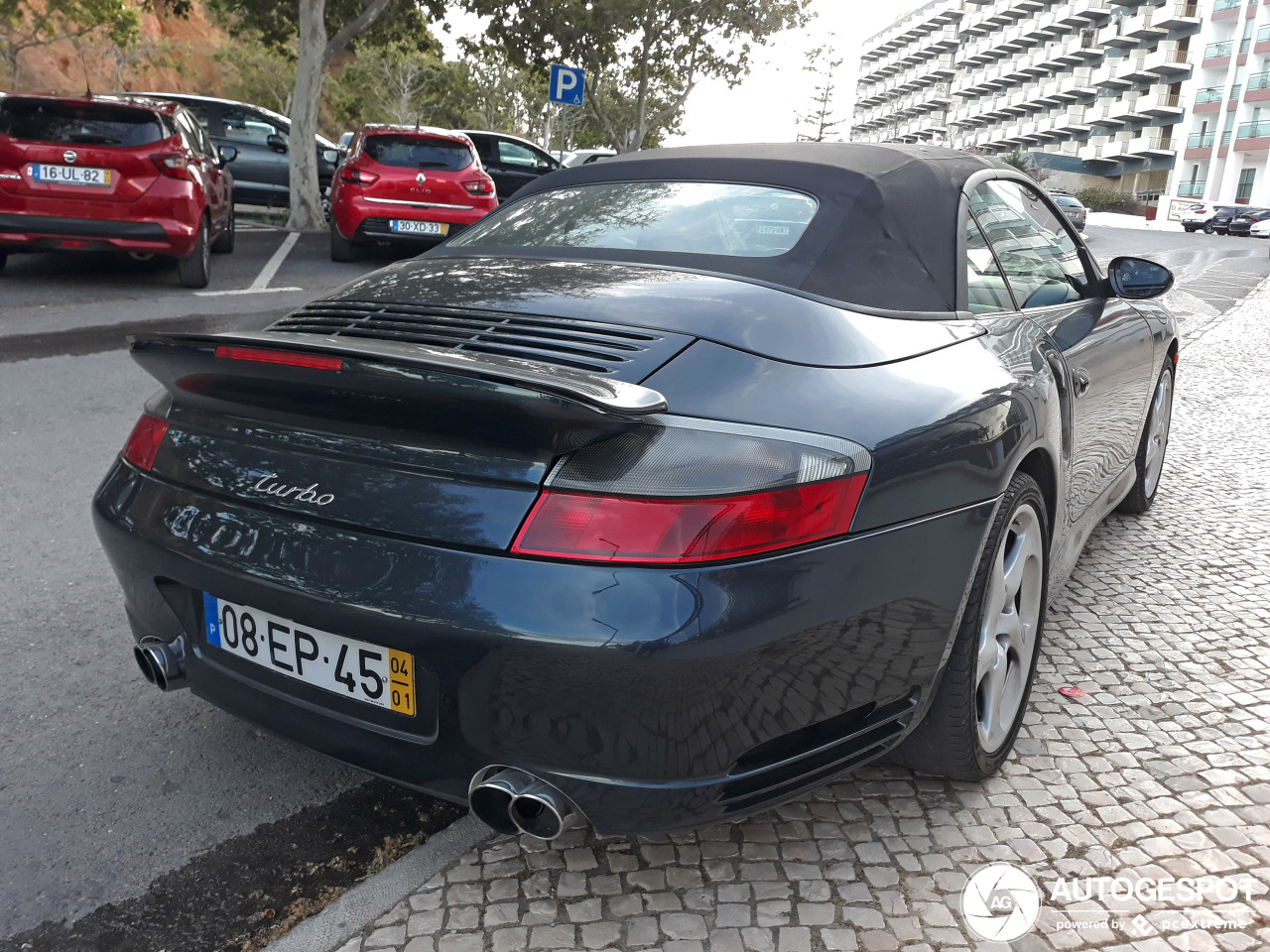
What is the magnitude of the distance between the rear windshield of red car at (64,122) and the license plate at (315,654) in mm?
8371

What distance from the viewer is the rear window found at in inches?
107

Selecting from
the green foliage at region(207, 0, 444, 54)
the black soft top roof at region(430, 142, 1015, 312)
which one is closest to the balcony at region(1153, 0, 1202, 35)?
the green foliage at region(207, 0, 444, 54)

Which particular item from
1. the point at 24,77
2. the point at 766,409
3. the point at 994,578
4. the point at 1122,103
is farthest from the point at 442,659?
the point at 1122,103

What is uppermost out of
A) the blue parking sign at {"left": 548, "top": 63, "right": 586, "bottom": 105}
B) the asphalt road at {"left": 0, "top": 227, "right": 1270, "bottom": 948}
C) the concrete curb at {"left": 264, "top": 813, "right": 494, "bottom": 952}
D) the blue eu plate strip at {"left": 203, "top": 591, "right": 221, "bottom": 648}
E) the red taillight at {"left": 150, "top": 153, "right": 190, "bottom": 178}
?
the blue parking sign at {"left": 548, "top": 63, "right": 586, "bottom": 105}

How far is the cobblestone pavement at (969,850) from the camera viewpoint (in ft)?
6.83

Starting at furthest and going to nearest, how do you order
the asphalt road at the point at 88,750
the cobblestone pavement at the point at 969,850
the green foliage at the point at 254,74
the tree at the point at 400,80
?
the tree at the point at 400,80 → the green foliage at the point at 254,74 → the asphalt road at the point at 88,750 → the cobblestone pavement at the point at 969,850

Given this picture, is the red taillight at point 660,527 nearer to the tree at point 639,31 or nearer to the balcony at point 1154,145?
the tree at point 639,31

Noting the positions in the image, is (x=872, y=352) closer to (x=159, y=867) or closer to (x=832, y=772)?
(x=832, y=772)

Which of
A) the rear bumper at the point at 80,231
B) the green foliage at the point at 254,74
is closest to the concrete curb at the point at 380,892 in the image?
the rear bumper at the point at 80,231

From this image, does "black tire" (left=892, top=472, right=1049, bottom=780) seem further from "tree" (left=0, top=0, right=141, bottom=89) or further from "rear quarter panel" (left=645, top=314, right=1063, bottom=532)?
"tree" (left=0, top=0, right=141, bottom=89)

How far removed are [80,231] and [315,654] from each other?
840cm

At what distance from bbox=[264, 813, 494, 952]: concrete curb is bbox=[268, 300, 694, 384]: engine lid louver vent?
3.46ft

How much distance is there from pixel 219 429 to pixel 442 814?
0.99 metres

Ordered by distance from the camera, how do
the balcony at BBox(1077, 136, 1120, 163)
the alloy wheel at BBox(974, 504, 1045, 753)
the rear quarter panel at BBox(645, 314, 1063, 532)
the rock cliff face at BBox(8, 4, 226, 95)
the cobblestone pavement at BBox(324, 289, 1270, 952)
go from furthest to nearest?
the balcony at BBox(1077, 136, 1120, 163) < the rock cliff face at BBox(8, 4, 226, 95) < the alloy wheel at BBox(974, 504, 1045, 753) < the cobblestone pavement at BBox(324, 289, 1270, 952) < the rear quarter panel at BBox(645, 314, 1063, 532)
